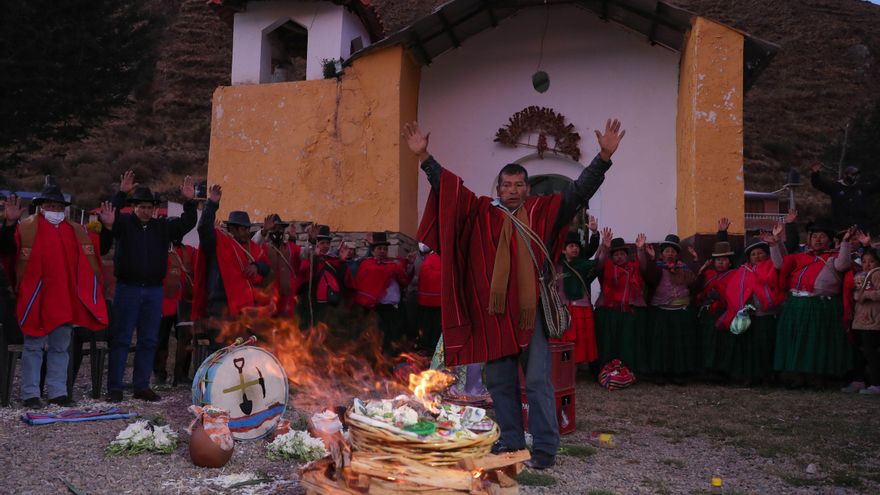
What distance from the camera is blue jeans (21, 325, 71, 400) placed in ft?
23.1

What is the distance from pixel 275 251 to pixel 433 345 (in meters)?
2.61

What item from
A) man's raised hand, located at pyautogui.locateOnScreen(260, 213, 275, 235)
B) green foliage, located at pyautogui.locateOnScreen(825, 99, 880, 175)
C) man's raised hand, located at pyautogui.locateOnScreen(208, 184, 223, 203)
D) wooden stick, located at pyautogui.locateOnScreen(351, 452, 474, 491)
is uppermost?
green foliage, located at pyautogui.locateOnScreen(825, 99, 880, 175)

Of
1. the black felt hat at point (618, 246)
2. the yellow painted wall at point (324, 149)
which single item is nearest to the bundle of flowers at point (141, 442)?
the black felt hat at point (618, 246)

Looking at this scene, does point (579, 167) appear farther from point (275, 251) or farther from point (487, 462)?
point (487, 462)

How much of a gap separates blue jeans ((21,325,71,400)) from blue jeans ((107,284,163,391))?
1.40 ft

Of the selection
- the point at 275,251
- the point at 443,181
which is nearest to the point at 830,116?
the point at 275,251

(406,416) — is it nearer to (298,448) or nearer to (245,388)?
(298,448)

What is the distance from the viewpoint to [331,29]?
12867 millimetres

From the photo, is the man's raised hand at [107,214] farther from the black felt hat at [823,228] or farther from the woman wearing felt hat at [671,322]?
the black felt hat at [823,228]

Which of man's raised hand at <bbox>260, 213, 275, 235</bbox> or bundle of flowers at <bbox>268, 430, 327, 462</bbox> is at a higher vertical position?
man's raised hand at <bbox>260, 213, 275, 235</bbox>

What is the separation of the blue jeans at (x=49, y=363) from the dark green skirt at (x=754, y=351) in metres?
7.69

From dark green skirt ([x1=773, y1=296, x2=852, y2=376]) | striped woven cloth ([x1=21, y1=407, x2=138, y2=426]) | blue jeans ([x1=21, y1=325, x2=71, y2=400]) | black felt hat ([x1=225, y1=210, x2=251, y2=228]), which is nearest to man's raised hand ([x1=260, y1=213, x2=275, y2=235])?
black felt hat ([x1=225, y1=210, x2=251, y2=228])

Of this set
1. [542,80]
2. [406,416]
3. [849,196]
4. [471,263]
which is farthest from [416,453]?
[542,80]

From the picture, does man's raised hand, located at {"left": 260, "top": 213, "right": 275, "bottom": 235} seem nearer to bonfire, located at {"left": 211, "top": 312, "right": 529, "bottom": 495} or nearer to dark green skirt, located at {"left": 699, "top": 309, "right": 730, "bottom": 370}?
bonfire, located at {"left": 211, "top": 312, "right": 529, "bottom": 495}
